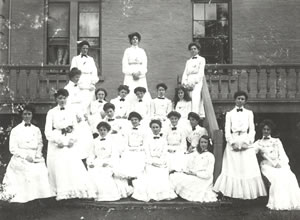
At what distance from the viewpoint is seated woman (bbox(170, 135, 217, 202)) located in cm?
844

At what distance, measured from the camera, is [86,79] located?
1077 cm

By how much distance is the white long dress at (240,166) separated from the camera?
845cm

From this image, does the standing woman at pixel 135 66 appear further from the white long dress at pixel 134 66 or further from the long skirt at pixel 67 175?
the long skirt at pixel 67 175

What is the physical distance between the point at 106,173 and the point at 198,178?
5.25 ft

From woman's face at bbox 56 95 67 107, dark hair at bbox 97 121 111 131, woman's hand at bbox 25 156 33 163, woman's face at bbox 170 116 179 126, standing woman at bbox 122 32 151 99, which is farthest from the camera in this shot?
standing woman at bbox 122 32 151 99

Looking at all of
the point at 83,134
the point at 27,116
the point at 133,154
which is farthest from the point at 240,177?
the point at 27,116

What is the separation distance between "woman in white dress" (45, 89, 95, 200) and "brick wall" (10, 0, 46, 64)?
565 cm

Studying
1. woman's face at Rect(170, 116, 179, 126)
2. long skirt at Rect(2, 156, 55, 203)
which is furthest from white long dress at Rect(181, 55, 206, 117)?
long skirt at Rect(2, 156, 55, 203)

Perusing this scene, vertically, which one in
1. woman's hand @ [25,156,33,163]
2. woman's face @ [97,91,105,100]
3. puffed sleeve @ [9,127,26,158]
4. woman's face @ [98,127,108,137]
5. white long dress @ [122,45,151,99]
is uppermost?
white long dress @ [122,45,151,99]

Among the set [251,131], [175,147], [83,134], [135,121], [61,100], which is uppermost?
[61,100]

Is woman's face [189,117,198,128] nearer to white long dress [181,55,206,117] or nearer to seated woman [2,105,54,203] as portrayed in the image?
white long dress [181,55,206,117]

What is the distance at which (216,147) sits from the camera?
8922mm

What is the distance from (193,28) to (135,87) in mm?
3853

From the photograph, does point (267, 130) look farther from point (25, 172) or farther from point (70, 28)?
point (70, 28)
